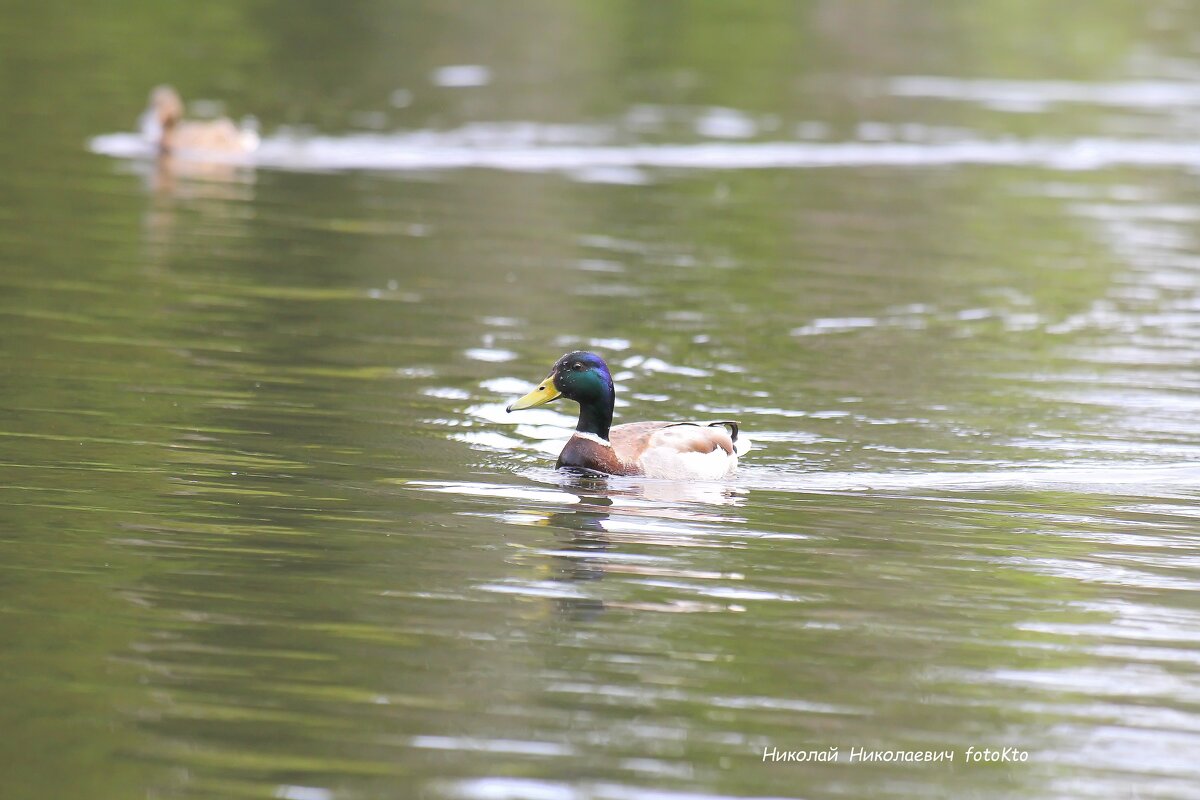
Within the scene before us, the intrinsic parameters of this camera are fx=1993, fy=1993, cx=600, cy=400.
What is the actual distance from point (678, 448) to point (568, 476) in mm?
742

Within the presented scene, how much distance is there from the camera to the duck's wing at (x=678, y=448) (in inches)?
502

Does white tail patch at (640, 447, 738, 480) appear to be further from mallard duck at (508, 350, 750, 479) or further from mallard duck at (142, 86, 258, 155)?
mallard duck at (142, 86, 258, 155)

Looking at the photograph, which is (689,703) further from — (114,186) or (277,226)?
(114,186)

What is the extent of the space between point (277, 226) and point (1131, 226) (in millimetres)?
11428

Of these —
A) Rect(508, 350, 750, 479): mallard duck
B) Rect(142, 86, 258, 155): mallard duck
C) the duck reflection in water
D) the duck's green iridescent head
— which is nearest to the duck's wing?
Rect(508, 350, 750, 479): mallard duck

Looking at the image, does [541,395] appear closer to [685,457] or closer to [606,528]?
[685,457]

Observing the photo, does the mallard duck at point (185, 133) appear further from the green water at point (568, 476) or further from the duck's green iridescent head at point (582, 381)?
the duck's green iridescent head at point (582, 381)

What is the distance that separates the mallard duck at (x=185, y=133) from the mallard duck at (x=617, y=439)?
49.6 ft

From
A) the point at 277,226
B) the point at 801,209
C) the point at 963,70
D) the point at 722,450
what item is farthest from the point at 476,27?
the point at 722,450

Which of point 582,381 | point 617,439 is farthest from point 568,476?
point 582,381

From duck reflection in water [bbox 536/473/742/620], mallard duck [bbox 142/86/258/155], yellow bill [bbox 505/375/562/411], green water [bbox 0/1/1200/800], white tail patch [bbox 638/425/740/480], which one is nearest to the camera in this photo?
green water [bbox 0/1/1200/800]

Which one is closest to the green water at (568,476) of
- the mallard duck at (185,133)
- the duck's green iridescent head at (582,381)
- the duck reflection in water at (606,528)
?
the duck reflection in water at (606,528)

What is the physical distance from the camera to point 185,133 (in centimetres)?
2714

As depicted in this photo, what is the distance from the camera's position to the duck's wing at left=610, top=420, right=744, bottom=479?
41.9 feet
